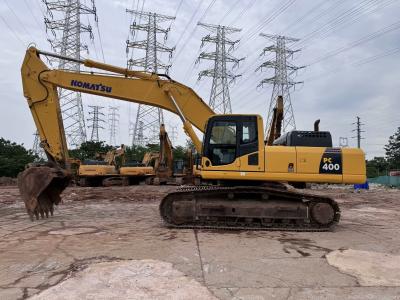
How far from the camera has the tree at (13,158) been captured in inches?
1665

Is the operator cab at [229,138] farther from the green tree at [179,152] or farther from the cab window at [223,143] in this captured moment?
the green tree at [179,152]

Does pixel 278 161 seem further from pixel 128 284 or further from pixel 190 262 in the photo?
pixel 128 284

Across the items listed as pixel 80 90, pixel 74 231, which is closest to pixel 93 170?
pixel 80 90

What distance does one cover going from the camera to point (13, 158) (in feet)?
142

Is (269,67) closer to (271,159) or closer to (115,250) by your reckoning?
(271,159)

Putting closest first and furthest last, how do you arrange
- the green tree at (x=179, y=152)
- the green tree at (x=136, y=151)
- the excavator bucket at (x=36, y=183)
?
the excavator bucket at (x=36, y=183), the green tree at (x=136, y=151), the green tree at (x=179, y=152)

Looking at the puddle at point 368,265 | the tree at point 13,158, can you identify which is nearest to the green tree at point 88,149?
the tree at point 13,158

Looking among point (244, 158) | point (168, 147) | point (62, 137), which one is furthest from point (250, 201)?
point (168, 147)

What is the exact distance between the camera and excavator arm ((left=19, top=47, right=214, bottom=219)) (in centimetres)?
1153

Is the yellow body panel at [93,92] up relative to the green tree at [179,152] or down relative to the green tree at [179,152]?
down

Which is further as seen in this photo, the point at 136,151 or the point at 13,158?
the point at 136,151

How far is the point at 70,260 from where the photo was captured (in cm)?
662

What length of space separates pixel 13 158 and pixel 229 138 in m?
38.3

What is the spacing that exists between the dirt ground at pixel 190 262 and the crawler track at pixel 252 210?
0.46 m
